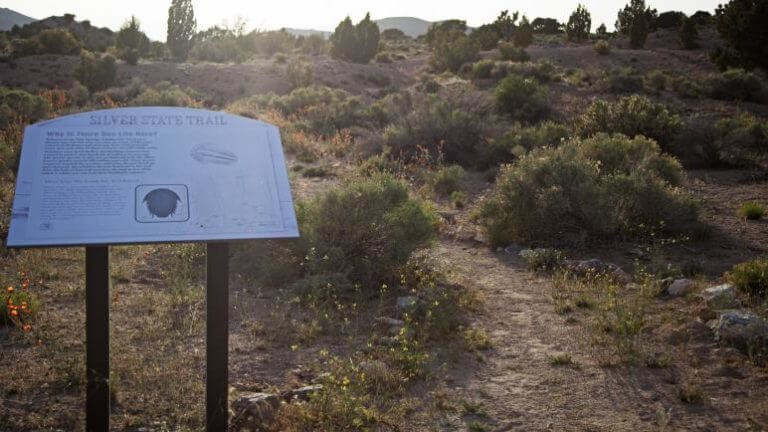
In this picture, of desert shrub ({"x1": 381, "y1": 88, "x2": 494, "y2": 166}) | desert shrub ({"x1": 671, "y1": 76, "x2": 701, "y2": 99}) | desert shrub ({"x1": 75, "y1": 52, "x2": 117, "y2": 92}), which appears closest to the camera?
desert shrub ({"x1": 381, "y1": 88, "x2": 494, "y2": 166})

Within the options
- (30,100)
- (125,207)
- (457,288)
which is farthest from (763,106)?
(125,207)

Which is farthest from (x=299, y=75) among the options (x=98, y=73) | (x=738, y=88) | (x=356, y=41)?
(x=738, y=88)

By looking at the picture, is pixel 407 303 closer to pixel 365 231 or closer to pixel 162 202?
pixel 365 231

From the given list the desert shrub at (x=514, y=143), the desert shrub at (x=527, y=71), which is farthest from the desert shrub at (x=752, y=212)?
the desert shrub at (x=527, y=71)

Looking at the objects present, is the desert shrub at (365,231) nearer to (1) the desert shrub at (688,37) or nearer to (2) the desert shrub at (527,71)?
(2) the desert shrub at (527,71)

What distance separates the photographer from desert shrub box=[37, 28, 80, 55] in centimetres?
3375

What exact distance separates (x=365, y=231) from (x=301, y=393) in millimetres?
2756

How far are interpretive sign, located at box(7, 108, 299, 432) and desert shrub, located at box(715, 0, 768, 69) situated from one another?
91.2 feet

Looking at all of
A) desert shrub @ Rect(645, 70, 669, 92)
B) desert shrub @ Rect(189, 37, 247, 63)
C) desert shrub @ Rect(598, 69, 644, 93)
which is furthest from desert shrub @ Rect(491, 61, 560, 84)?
desert shrub @ Rect(189, 37, 247, 63)

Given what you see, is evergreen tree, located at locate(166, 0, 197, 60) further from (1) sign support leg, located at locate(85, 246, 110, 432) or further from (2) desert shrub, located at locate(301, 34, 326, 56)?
(1) sign support leg, located at locate(85, 246, 110, 432)

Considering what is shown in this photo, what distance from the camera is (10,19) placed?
147375 mm

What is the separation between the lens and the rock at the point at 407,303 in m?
5.98

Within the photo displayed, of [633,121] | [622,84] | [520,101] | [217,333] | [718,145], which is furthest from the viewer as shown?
[622,84]

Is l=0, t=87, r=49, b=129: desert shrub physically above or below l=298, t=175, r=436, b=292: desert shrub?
above
